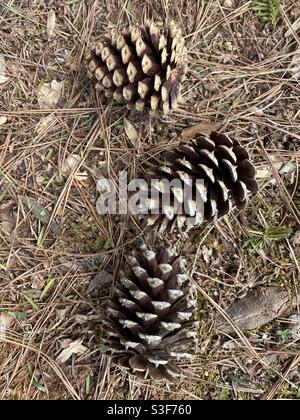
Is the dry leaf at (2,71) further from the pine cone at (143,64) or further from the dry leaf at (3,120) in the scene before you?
the pine cone at (143,64)

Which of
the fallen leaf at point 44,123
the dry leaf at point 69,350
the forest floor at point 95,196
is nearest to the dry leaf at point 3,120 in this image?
the forest floor at point 95,196

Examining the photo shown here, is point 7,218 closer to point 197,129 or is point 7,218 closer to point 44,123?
point 44,123

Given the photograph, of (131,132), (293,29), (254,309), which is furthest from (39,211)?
(293,29)

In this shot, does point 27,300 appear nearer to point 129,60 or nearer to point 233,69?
point 129,60

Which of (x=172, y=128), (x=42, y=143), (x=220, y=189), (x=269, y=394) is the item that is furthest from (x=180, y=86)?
(x=269, y=394)

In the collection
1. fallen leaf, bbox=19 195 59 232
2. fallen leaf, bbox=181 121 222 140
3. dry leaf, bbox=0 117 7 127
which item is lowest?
fallen leaf, bbox=19 195 59 232

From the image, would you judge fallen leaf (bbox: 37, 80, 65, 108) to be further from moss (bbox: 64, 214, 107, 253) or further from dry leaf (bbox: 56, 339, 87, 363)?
dry leaf (bbox: 56, 339, 87, 363)

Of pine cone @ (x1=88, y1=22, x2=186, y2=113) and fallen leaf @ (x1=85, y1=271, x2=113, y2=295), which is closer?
pine cone @ (x1=88, y1=22, x2=186, y2=113)

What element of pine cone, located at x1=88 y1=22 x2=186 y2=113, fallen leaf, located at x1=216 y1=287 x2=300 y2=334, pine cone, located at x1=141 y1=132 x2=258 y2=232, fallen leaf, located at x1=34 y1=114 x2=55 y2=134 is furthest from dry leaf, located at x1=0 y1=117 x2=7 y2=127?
fallen leaf, located at x1=216 y1=287 x2=300 y2=334
